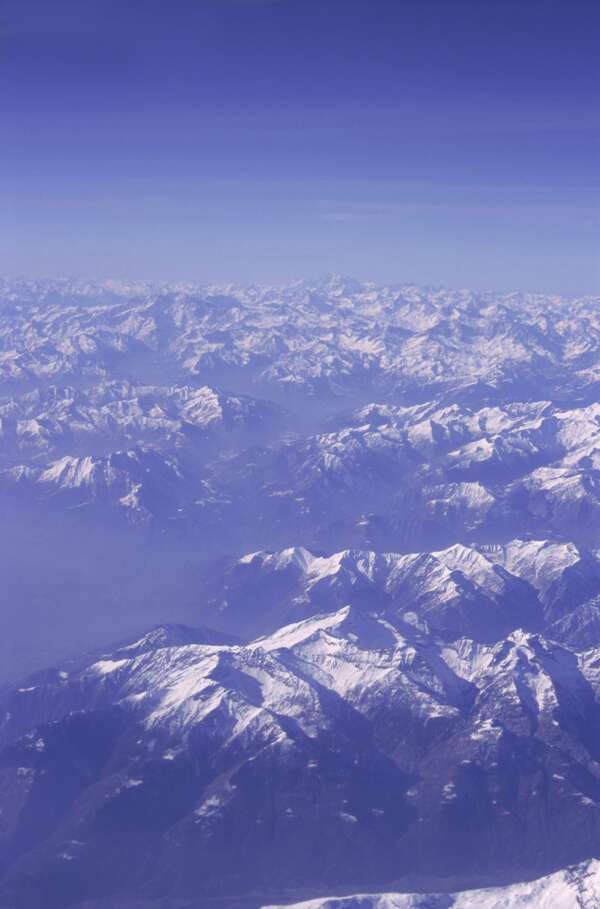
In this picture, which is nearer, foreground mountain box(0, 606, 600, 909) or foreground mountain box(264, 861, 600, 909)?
foreground mountain box(264, 861, 600, 909)

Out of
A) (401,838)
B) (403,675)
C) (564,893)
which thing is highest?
(403,675)

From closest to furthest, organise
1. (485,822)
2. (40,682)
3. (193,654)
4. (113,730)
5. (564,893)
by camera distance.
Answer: (564,893) → (485,822) → (113,730) → (193,654) → (40,682)

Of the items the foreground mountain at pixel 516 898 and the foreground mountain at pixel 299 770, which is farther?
the foreground mountain at pixel 299 770

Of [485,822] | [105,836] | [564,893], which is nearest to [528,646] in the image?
[485,822]

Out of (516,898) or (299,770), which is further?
(299,770)

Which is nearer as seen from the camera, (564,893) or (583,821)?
(564,893)

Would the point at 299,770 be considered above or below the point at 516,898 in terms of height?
above

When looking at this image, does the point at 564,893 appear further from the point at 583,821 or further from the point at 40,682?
the point at 40,682

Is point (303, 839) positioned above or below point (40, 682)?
below
